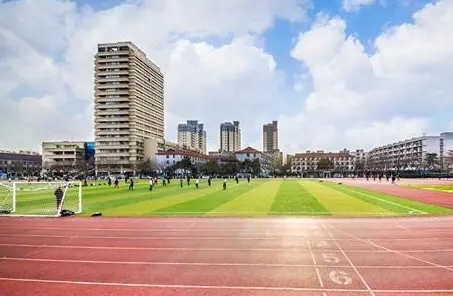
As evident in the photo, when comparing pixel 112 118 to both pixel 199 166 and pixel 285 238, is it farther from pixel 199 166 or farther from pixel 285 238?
pixel 285 238

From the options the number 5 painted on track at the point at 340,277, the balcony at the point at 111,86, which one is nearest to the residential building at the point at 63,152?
the balcony at the point at 111,86

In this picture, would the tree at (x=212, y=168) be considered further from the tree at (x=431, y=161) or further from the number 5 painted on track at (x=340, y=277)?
the number 5 painted on track at (x=340, y=277)

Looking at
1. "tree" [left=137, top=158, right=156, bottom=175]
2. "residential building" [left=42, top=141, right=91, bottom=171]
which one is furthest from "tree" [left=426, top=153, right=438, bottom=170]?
"residential building" [left=42, top=141, right=91, bottom=171]

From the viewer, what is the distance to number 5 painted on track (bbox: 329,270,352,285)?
12.2 metres

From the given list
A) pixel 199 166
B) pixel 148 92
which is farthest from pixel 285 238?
pixel 148 92

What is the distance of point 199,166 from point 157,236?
525 ft

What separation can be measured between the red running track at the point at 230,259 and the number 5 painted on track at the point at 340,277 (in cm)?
3

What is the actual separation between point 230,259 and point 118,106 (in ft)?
550

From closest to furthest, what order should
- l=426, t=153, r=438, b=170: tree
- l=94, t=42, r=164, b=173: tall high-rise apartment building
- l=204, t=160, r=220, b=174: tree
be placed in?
1. l=204, t=160, r=220, b=174: tree
2. l=426, t=153, r=438, b=170: tree
3. l=94, t=42, r=164, b=173: tall high-rise apartment building

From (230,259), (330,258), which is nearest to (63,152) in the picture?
(230,259)

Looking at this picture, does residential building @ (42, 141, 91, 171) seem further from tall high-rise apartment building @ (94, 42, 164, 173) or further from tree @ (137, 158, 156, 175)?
tree @ (137, 158, 156, 175)

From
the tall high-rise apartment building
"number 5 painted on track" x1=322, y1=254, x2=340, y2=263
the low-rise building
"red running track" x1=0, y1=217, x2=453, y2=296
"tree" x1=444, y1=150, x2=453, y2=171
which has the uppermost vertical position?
the tall high-rise apartment building

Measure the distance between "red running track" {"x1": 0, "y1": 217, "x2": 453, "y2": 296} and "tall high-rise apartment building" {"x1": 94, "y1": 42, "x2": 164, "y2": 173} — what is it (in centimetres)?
15575

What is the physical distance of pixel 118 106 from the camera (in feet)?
579
